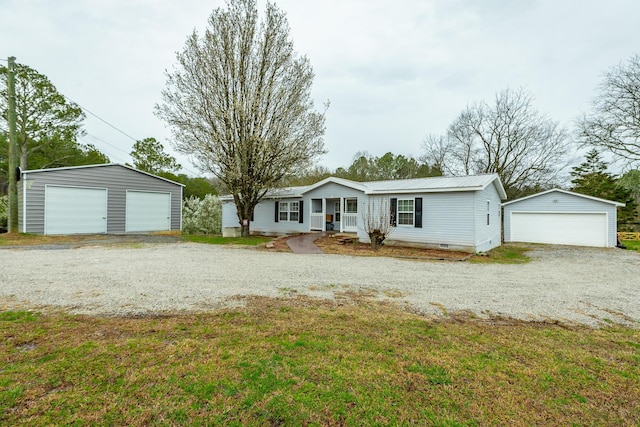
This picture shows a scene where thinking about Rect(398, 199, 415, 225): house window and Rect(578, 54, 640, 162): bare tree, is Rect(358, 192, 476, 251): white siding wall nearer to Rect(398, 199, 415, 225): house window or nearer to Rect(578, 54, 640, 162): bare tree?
Rect(398, 199, 415, 225): house window

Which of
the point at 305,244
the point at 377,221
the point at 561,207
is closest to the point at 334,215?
the point at 377,221

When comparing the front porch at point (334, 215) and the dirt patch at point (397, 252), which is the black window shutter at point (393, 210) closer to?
the dirt patch at point (397, 252)

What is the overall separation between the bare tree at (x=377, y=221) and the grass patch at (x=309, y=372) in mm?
7937

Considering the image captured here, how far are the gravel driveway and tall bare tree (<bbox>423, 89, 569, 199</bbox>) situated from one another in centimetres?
1473

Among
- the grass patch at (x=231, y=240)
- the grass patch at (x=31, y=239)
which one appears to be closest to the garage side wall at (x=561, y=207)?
the grass patch at (x=231, y=240)

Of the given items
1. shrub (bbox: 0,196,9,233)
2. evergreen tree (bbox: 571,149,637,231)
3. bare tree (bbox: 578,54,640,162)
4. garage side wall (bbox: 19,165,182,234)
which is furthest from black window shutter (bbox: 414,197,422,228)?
shrub (bbox: 0,196,9,233)

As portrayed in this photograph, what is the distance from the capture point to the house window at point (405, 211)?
12.8 metres

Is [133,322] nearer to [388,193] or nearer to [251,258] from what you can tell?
[251,258]

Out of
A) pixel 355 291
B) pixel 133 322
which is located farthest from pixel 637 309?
pixel 133 322

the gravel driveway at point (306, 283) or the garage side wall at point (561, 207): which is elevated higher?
the garage side wall at point (561, 207)

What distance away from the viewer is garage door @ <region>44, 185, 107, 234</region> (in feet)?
45.0

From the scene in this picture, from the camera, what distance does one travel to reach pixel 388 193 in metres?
13.1

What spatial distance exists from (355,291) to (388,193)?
8.35 meters

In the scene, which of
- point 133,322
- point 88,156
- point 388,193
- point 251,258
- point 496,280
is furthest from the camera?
point 88,156
